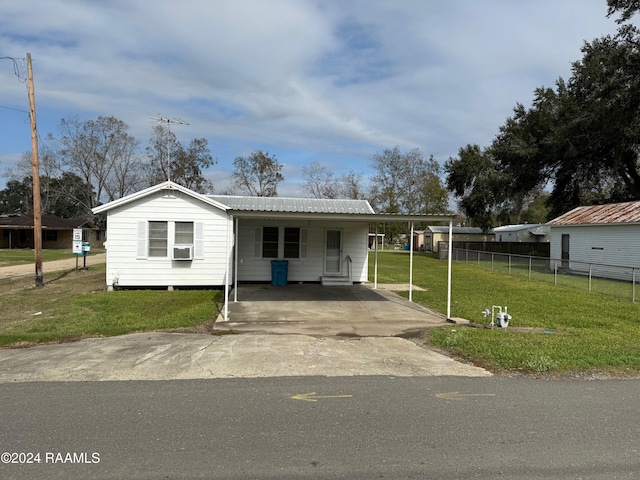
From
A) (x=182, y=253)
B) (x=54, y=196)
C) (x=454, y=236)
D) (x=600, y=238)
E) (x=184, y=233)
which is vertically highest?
(x=54, y=196)

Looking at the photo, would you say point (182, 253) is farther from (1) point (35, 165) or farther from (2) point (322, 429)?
(2) point (322, 429)

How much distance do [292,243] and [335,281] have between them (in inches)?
82.4

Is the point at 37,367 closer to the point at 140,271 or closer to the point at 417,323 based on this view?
the point at 417,323

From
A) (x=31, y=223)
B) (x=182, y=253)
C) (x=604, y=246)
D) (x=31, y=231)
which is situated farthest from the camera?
(x=31, y=231)

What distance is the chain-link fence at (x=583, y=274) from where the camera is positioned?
15.4m

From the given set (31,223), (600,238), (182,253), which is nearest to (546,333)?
(182,253)

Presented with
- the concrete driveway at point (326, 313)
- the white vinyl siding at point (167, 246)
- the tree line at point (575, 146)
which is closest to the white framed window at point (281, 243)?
the white vinyl siding at point (167, 246)

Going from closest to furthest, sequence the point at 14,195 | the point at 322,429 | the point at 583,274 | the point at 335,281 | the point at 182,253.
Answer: the point at 322,429
the point at 182,253
the point at 335,281
the point at 583,274
the point at 14,195

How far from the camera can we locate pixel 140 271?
46.1 ft

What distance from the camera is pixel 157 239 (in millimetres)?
14133

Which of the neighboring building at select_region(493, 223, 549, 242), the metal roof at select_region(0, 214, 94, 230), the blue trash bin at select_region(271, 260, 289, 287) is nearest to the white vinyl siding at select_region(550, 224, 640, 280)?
the blue trash bin at select_region(271, 260, 289, 287)

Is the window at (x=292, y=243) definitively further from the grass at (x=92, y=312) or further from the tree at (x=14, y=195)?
the tree at (x=14, y=195)

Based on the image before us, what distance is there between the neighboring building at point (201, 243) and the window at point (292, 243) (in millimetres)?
36

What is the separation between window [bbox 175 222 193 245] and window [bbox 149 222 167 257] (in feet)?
1.32
